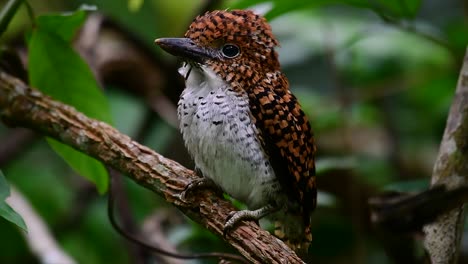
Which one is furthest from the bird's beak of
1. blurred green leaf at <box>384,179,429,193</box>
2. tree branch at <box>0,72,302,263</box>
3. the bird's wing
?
blurred green leaf at <box>384,179,429,193</box>

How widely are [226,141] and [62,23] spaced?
2.26 ft

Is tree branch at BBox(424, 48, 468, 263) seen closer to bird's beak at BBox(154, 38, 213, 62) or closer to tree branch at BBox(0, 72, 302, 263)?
tree branch at BBox(0, 72, 302, 263)

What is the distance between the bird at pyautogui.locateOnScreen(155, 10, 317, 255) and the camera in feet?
7.63

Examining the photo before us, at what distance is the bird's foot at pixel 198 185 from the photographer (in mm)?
2252

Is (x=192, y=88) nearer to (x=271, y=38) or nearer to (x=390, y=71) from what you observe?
(x=271, y=38)

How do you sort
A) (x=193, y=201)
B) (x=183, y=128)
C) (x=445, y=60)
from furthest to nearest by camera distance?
(x=445, y=60), (x=183, y=128), (x=193, y=201)

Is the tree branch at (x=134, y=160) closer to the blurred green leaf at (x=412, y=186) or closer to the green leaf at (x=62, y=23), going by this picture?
the green leaf at (x=62, y=23)

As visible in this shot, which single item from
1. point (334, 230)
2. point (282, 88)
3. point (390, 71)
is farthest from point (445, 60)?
point (282, 88)

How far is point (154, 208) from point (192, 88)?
1912mm

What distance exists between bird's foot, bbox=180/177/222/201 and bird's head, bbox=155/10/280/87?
30cm

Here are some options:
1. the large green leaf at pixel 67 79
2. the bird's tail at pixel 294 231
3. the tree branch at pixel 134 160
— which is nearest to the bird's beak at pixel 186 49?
the tree branch at pixel 134 160

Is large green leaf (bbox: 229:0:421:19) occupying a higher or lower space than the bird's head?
higher

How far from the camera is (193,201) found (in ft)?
7.38

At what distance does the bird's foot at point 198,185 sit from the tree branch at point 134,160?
0.6 inches
